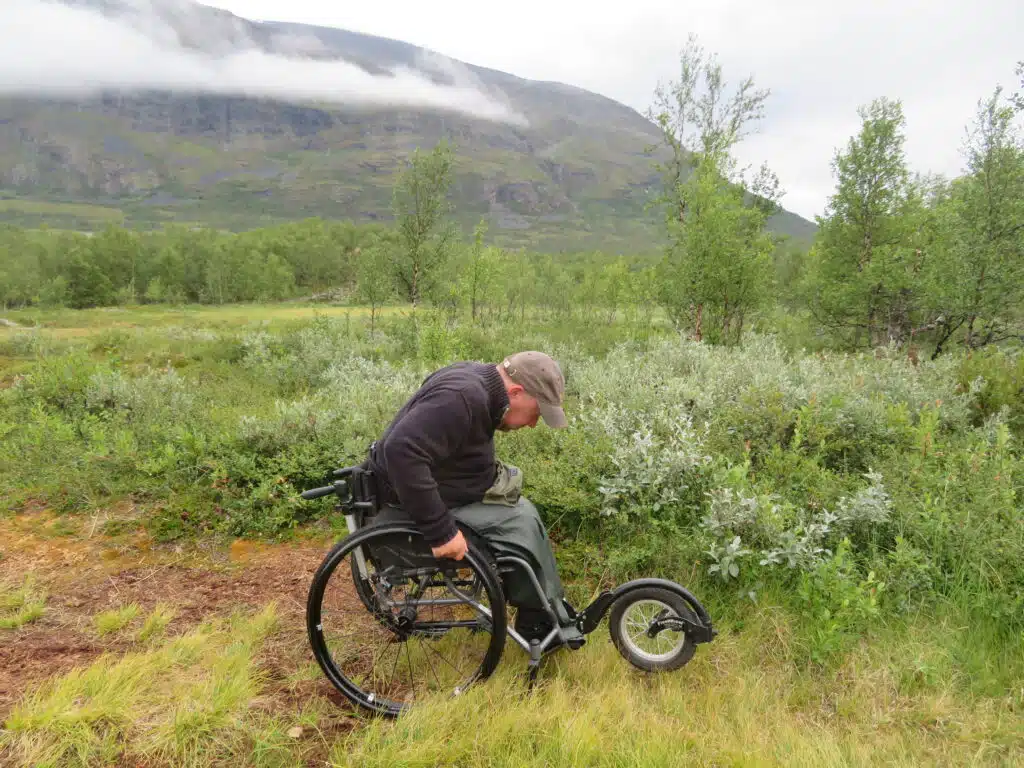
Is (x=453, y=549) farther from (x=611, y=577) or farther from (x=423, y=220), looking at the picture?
(x=423, y=220)

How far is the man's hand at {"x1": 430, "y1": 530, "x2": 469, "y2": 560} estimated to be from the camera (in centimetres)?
269

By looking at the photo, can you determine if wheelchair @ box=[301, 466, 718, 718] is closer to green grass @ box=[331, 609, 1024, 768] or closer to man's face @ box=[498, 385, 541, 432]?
green grass @ box=[331, 609, 1024, 768]

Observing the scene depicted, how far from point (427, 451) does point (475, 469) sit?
1.56ft

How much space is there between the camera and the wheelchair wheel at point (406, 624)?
2826mm

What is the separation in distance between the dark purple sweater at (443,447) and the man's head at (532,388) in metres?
0.06

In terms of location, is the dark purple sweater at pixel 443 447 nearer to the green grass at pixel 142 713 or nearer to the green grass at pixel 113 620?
the green grass at pixel 142 713

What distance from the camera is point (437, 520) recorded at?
2.65 m

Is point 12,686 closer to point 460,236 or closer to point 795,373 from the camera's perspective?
point 795,373

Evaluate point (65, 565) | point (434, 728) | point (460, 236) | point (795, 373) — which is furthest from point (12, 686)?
point (460, 236)

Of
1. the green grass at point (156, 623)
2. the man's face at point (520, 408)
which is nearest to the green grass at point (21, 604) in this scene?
the green grass at point (156, 623)

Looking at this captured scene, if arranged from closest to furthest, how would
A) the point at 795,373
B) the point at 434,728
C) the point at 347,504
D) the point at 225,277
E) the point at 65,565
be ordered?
the point at 434,728 < the point at 347,504 < the point at 65,565 < the point at 795,373 < the point at 225,277

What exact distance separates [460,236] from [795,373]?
12256 millimetres

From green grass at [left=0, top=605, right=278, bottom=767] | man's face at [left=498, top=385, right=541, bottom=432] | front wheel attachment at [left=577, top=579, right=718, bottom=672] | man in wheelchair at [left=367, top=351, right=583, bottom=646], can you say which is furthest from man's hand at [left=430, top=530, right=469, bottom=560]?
green grass at [left=0, top=605, right=278, bottom=767]

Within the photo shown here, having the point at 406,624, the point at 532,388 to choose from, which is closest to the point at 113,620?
the point at 406,624
